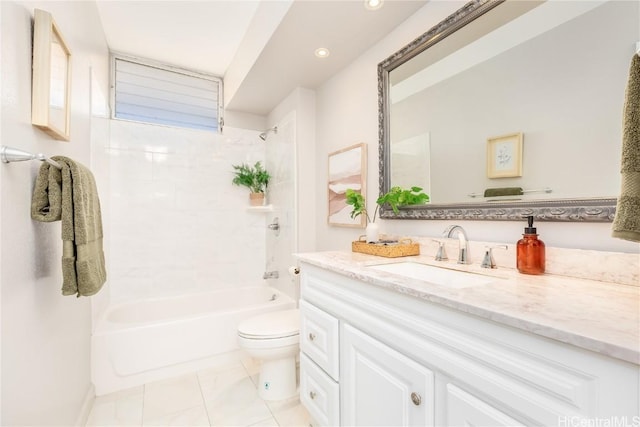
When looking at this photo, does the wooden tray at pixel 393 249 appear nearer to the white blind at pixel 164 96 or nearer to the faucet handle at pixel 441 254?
the faucet handle at pixel 441 254

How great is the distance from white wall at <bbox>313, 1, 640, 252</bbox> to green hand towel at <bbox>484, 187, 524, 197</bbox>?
0.12 meters

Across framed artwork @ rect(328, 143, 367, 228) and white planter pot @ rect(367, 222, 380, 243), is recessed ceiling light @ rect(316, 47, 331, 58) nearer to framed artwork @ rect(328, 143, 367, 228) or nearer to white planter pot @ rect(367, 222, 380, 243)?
framed artwork @ rect(328, 143, 367, 228)

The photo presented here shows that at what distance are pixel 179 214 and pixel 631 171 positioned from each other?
291cm

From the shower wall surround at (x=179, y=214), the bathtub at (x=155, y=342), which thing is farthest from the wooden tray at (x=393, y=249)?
the shower wall surround at (x=179, y=214)

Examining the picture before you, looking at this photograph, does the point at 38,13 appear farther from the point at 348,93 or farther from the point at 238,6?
the point at 348,93

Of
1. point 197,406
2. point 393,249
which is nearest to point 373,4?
point 393,249

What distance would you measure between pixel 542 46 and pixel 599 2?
17 centimetres

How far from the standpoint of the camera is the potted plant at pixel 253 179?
2.90 m

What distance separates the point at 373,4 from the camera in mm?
1443

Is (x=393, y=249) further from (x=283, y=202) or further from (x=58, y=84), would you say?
(x=58, y=84)

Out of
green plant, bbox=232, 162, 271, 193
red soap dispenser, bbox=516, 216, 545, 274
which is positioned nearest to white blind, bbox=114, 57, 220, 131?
green plant, bbox=232, 162, 271, 193

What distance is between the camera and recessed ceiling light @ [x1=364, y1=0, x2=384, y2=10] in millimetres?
1427

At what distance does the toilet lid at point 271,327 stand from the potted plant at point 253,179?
1339 mm

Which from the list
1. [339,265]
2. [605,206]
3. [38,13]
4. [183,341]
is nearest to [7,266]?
[38,13]
